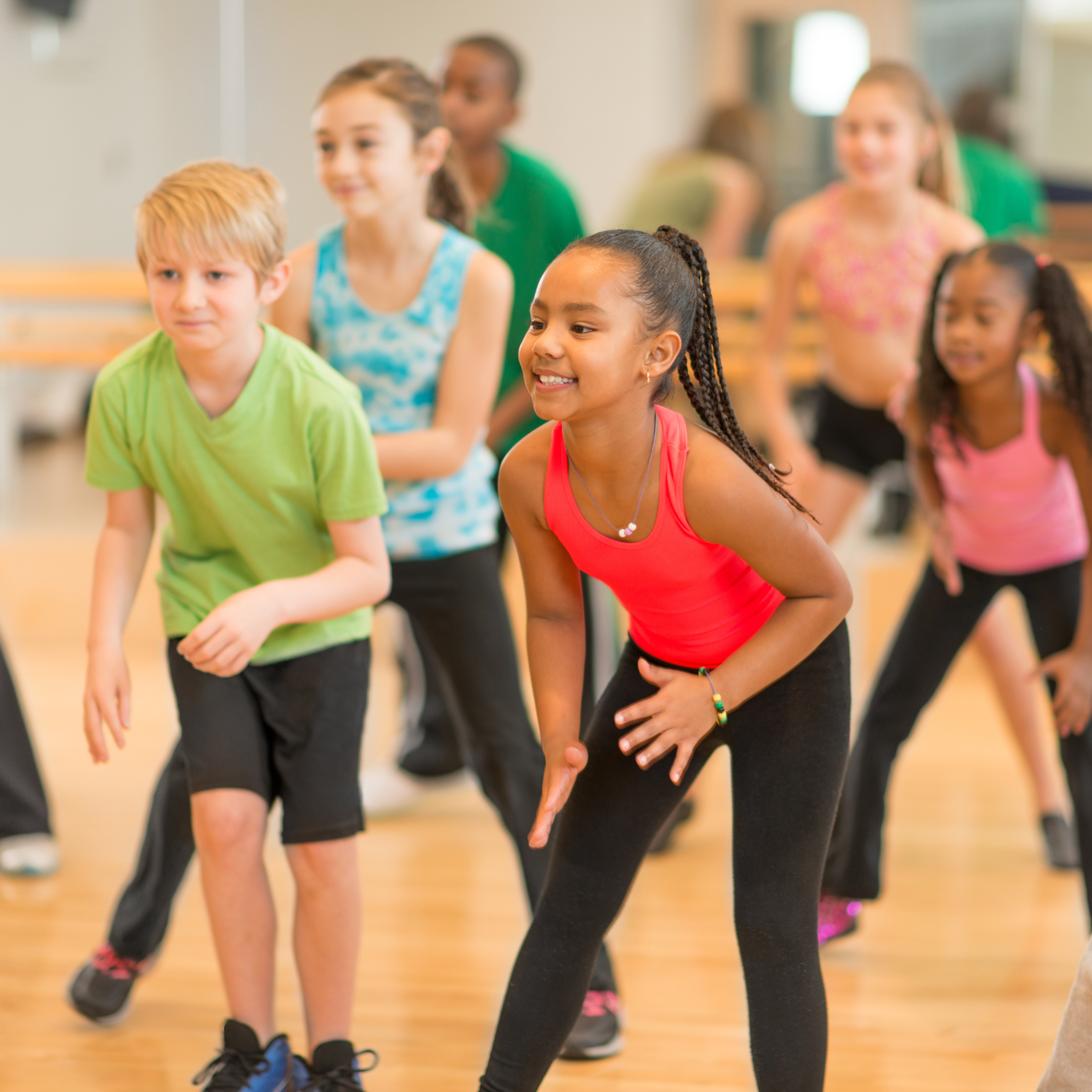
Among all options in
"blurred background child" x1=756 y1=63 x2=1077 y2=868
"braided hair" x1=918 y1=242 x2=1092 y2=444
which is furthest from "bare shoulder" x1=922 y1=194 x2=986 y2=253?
"braided hair" x1=918 y1=242 x2=1092 y2=444

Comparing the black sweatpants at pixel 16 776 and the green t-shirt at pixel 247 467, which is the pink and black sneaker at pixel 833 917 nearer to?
the green t-shirt at pixel 247 467

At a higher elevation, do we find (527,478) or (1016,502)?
(527,478)

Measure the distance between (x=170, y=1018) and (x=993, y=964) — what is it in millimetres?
1271

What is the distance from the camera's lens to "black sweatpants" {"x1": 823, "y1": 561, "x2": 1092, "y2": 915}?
2.19 meters

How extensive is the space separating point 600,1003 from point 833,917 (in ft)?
1.65

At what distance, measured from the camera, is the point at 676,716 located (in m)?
1.40

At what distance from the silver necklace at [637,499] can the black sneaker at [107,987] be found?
3.37 ft

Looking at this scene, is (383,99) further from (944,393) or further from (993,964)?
(993,964)

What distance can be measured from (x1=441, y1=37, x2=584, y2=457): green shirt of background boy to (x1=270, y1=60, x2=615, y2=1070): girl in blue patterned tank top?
0.59 m

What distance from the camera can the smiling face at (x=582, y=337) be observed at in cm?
Answer: 136

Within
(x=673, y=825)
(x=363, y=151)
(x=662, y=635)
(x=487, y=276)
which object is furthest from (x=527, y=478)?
(x=673, y=825)

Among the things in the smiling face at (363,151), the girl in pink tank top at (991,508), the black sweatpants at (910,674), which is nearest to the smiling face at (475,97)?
the smiling face at (363,151)

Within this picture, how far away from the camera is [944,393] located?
218cm

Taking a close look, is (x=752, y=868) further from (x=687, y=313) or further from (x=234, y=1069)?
(x=234, y=1069)
